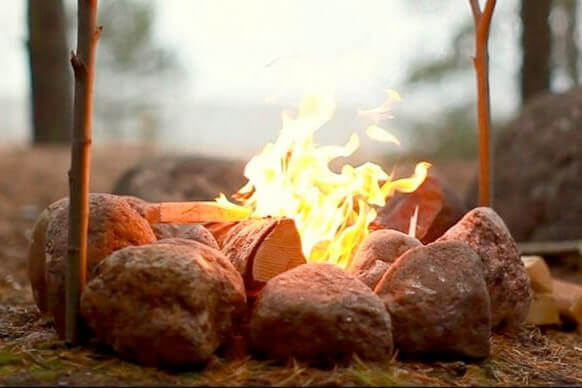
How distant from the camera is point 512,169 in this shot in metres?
8.20

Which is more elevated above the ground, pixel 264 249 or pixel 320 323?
pixel 264 249

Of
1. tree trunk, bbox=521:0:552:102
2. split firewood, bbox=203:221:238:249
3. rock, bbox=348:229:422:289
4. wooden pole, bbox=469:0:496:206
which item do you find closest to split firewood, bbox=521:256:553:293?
wooden pole, bbox=469:0:496:206

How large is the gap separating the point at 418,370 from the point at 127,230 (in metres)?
1.43

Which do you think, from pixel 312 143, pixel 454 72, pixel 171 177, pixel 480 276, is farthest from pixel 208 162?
pixel 454 72

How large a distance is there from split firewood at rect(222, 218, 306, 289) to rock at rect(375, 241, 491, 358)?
0.53m

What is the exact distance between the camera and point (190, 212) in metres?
4.42

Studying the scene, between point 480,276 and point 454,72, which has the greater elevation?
point 454,72

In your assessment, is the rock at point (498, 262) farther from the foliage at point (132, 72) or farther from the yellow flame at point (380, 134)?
the foliage at point (132, 72)

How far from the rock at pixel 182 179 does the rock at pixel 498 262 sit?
9.90ft

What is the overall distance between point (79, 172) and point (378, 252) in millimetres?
1448

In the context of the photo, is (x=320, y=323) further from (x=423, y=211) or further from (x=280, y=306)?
(x=423, y=211)

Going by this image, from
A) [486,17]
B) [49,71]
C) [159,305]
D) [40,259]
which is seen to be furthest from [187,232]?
[49,71]

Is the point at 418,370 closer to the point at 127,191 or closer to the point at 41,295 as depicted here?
the point at 41,295

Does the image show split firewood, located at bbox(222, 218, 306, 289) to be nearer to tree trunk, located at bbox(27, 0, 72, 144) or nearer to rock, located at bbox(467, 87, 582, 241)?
rock, located at bbox(467, 87, 582, 241)
